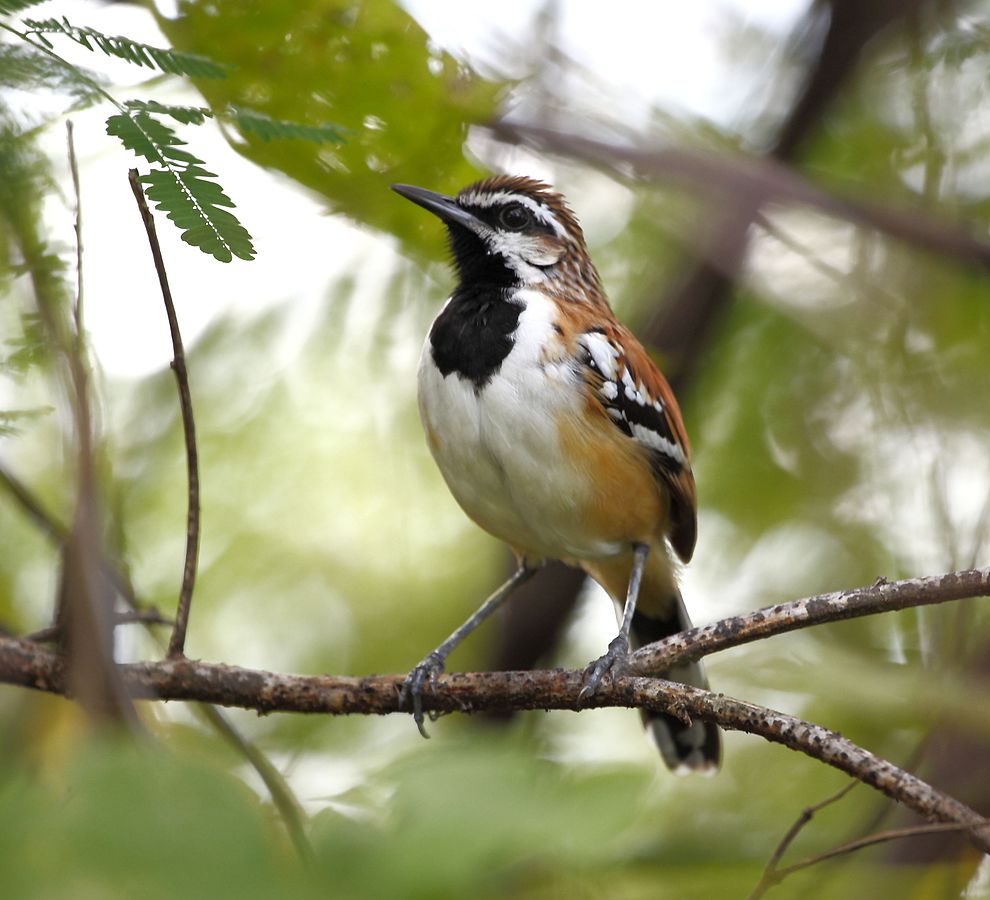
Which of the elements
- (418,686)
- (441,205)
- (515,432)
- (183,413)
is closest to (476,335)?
(515,432)

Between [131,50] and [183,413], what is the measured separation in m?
1.05

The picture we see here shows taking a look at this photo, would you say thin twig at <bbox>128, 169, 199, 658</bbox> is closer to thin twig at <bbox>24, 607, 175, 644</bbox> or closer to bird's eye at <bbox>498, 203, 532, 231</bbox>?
thin twig at <bbox>24, 607, 175, 644</bbox>

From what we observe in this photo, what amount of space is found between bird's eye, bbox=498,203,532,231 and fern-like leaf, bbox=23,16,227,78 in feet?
8.35

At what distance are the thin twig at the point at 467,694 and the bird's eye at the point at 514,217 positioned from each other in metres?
2.47

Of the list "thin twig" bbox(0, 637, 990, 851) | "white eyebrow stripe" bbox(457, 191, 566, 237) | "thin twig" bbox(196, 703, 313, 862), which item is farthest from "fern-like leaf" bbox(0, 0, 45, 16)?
"white eyebrow stripe" bbox(457, 191, 566, 237)

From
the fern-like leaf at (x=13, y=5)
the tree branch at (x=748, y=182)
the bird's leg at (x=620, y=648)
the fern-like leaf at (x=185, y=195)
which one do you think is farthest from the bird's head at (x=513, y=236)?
the fern-like leaf at (x=13, y=5)

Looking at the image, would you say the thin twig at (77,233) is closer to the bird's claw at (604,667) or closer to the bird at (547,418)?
the bird at (547,418)

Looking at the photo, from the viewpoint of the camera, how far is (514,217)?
586cm

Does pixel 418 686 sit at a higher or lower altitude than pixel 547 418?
lower

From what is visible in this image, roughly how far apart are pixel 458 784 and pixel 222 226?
1.66m

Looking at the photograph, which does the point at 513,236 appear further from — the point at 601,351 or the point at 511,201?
the point at 601,351

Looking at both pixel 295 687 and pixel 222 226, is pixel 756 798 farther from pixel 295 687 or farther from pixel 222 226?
pixel 222 226

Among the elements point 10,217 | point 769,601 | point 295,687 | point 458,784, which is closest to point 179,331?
point 10,217

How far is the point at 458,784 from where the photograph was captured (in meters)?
1.92
